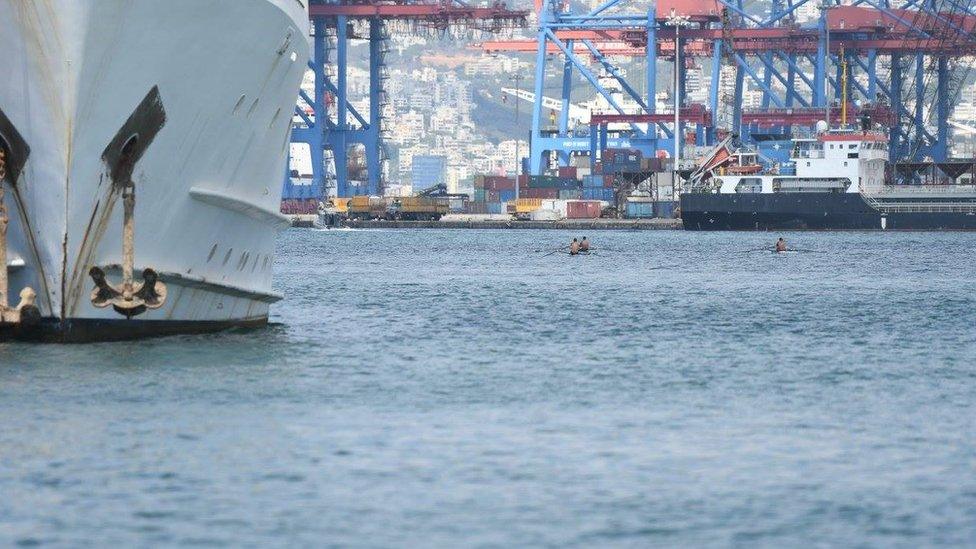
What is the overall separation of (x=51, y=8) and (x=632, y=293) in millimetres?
33202

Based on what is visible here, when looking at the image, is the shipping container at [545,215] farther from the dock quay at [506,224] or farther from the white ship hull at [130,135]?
the white ship hull at [130,135]

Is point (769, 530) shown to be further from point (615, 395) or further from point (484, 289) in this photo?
point (484, 289)

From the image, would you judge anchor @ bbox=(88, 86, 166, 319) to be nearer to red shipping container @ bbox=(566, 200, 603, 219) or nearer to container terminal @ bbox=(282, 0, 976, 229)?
container terminal @ bbox=(282, 0, 976, 229)

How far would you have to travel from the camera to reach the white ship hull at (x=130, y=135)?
2675 centimetres

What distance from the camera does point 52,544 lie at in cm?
1778

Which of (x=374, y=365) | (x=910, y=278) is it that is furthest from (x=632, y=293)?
(x=374, y=365)

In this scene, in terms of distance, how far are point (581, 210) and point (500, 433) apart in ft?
436

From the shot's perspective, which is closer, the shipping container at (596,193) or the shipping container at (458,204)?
the shipping container at (596,193)

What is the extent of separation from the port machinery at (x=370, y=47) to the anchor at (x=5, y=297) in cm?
11505

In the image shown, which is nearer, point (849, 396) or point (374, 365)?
point (849, 396)

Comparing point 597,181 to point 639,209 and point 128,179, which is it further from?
point 128,179

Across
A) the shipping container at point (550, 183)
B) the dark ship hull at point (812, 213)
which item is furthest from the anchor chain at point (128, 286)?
the shipping container at point (550, 183)

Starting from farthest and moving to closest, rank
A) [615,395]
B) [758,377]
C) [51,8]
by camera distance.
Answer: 1. [758,377]
2. [615,395]
3. [51,8]

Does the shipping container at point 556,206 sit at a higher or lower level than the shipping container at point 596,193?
lower
